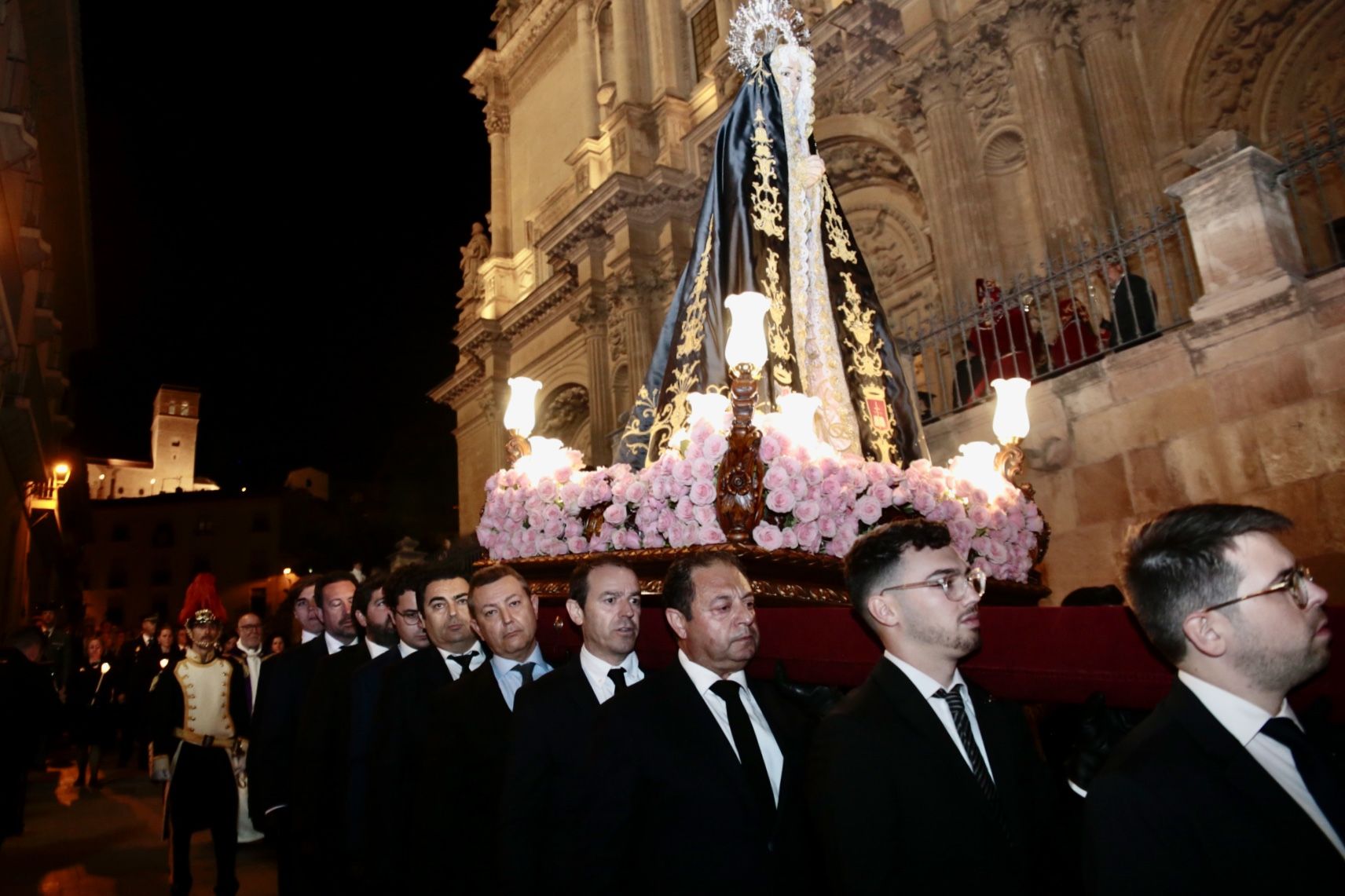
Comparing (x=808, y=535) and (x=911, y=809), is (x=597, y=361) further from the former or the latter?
(x=911, y=809)

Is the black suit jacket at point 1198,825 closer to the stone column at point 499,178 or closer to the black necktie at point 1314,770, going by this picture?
the black necktie at point 1314,770

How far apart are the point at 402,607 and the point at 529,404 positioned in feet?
5.70

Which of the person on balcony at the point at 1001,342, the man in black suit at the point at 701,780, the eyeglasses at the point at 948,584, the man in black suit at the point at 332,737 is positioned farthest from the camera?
the person on balcony at the point at 1001,342

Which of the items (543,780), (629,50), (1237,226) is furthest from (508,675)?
(629,50)

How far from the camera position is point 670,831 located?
2.62 metres

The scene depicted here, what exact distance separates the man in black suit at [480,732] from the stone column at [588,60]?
72.3 ft

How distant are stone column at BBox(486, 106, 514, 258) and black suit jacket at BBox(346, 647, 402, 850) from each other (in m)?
24.3

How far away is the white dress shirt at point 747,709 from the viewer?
9.25 ft

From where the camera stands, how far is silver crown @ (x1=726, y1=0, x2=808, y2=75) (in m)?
6.30

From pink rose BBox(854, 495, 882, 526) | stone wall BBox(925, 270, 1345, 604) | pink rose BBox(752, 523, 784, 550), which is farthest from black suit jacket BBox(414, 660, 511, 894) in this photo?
stone wall BBox(925, 270, 1345, 604)

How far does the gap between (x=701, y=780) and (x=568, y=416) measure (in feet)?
73.8

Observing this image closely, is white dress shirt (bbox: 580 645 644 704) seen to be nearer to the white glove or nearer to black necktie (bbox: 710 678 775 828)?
black necktie (bbox: 710 678 775 828)

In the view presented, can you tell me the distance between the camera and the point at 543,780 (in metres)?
3.08

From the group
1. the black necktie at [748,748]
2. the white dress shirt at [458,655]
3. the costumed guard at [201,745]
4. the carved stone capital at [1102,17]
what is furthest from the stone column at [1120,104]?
the costumed guard at [201,745]
